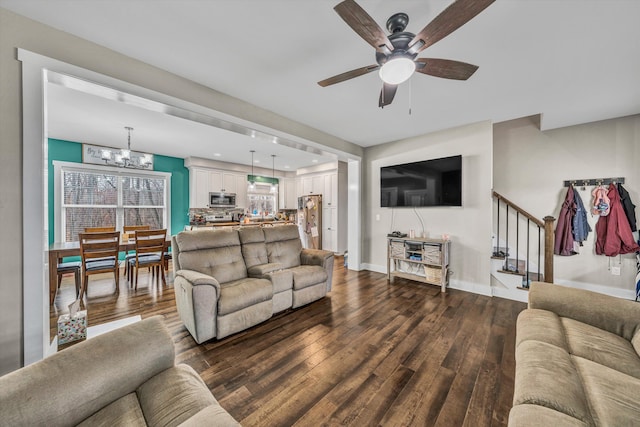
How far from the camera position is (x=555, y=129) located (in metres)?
3.77

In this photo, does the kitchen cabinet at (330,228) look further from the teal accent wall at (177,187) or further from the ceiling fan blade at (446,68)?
the ceiling fan blade at (446,68)

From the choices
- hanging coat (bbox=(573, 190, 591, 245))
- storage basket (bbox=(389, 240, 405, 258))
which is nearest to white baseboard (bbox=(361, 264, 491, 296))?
storage basket (bbox=(389, 240, 405, 258))

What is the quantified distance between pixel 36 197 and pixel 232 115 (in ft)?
Result: 6.13

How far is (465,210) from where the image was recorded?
12.4 feet

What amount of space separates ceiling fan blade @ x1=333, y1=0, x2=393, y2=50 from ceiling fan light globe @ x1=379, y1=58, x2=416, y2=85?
0.12m

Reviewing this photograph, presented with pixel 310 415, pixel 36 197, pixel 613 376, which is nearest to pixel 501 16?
pixel 613 376

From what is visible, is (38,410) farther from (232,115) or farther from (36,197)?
(232,115)

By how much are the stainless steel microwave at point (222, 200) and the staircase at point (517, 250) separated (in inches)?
238

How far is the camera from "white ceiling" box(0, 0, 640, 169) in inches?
63.5

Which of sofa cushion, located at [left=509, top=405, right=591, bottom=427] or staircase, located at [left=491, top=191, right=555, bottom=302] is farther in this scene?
staircase, located at [left=491, top=191, right=555, bottom=302]

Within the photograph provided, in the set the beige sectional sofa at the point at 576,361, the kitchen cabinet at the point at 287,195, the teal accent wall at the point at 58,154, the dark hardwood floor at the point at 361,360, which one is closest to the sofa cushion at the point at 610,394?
the beige sectional sofa at the point at 576,361

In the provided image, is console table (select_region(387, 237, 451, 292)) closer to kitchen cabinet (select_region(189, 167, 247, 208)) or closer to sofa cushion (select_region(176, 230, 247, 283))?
sofa cushion (select_region(176, 230, 247, 283))

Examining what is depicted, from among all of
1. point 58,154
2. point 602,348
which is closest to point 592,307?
point 602,348

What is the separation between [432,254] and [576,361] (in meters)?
2.50
